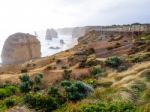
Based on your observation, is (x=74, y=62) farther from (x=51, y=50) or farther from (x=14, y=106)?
(x=51, y=50)

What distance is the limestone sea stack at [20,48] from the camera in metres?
106

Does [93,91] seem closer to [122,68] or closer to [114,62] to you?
[122,68]

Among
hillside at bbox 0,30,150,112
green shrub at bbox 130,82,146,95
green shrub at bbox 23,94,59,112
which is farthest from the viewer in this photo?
green shrub at bbox 23,94,59,112

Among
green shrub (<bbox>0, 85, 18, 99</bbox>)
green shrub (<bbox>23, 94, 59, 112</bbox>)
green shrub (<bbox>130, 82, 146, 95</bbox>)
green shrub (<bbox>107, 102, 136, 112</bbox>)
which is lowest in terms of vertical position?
green shrub (<bbox>0, 85, 18, 99</bbox>)

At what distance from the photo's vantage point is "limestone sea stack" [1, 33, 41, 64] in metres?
106

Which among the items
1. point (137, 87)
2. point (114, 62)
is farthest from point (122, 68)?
point (137, 87)

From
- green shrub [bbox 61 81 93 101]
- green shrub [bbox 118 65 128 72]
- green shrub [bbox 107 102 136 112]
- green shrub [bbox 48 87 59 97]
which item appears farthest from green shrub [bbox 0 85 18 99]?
green shrub [bbox 107 102 136 112]

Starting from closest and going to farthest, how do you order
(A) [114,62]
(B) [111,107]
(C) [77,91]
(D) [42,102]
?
(B) [111,107]
(D) [42,102]
(C) [77,91]
(A) [114,62]

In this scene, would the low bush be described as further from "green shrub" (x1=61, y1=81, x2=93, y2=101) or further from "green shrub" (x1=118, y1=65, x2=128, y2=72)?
A: "green shrub" (x1=118, y1=65, x2=128, y2=72)

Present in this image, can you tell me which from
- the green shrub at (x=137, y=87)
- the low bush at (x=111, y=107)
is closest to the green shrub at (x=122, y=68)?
the green shrub at (x=137, y=87)

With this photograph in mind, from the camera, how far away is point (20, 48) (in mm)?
106688

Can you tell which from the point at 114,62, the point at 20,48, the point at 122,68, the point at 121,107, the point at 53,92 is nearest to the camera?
the point at 121,107

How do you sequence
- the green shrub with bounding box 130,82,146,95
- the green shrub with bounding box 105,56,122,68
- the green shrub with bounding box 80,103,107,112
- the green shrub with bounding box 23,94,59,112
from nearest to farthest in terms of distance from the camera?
1. the green shrub with bounding box 80,103,107,112
2. the green shrub with bounding box 130,82,146,95
3. the green shrub with bounding box 23,94,59,112
4. the green shrub with bounding box 105,56,122,68

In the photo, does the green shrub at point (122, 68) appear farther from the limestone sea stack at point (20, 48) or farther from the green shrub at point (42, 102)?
the limestone sea stack at point (20, 48)
